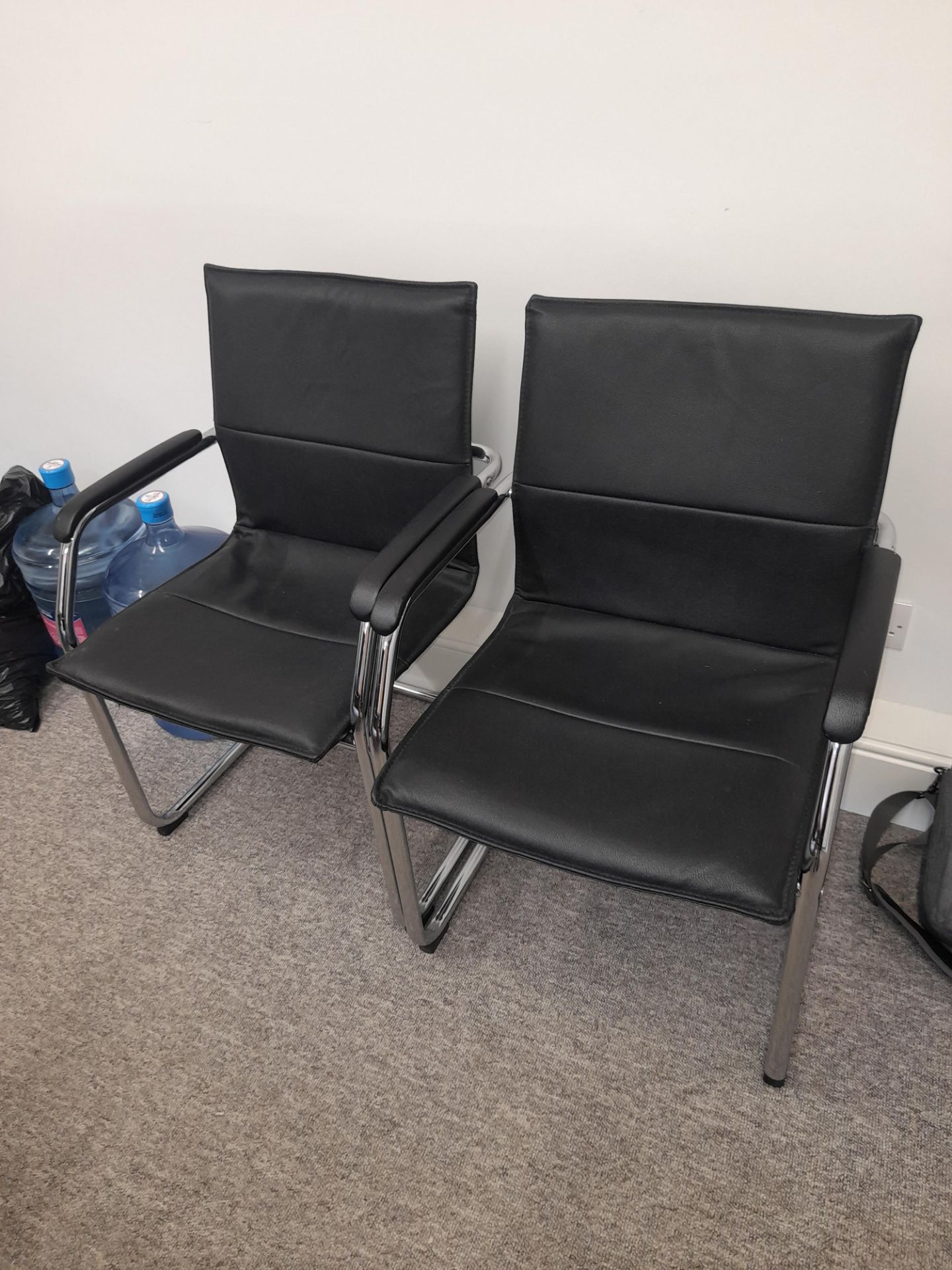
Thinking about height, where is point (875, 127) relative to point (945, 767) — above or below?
above

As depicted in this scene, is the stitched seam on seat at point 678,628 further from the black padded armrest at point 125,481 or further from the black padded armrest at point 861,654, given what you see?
the black padded armrest at point 125,481

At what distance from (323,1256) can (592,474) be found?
1128mm

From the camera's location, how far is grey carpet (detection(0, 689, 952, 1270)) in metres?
1.12

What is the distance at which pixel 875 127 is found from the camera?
1150 mm

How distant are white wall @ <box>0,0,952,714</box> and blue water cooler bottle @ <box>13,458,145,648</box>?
410 millimetres

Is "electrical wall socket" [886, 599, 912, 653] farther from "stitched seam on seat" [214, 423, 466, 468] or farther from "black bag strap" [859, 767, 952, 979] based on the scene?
"stitched seam on seat" [214, 423, 466, 468]

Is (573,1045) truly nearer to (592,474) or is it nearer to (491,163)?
(592,474)

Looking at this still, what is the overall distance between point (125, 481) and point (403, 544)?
21.8 inches

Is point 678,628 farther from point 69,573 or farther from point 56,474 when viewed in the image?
point 56,474

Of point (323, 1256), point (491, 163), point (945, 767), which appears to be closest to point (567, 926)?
point (323, 1256)

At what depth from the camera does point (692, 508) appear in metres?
1.28

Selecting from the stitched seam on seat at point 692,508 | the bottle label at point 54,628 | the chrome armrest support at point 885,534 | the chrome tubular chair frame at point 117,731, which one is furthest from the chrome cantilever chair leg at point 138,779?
the chrome armrest support at point 885,534

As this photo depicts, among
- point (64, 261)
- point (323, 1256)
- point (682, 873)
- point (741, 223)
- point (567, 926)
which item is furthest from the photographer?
point (64, 261)

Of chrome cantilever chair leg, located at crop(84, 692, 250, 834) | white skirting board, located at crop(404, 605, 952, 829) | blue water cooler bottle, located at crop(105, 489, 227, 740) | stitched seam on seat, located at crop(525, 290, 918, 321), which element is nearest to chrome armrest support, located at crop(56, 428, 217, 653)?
chrome cantilever chair leg, located at crop(84, 692, 250, 834)
